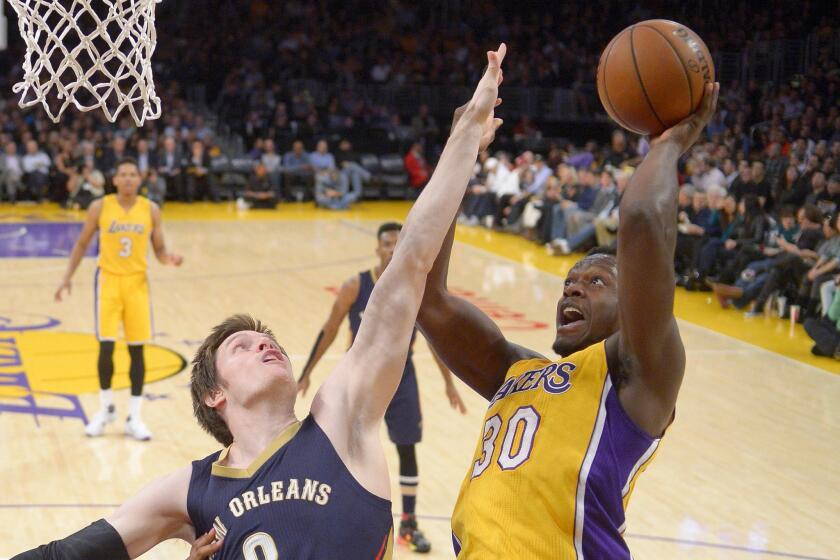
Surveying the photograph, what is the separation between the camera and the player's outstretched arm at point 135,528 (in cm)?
254

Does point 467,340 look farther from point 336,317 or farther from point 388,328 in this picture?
point 336,317

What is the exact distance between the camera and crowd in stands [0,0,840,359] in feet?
42.2

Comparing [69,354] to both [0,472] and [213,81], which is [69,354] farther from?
[213,81]

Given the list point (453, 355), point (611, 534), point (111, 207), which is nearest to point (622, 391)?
point (611, 534)

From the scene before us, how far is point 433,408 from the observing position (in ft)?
27.7

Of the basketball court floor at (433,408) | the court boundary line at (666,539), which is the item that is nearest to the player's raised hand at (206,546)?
the basketball court floor at (433,408)

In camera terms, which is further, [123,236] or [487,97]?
[123,236]

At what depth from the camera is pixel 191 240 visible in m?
17.0

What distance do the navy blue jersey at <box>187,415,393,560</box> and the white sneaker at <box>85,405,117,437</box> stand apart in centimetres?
542

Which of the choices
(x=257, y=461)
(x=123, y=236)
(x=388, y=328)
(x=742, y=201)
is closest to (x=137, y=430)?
(x=123, y=236)

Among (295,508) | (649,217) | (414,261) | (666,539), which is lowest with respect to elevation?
(666,539)

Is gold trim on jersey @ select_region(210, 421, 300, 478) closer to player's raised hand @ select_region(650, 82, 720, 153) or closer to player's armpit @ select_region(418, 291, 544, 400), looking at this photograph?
player's armpit @ select_region(418, 291, 544, 400)

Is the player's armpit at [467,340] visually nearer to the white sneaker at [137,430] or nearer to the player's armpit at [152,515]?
the player's armpit at [152,515]

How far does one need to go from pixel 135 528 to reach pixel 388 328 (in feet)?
2.42
